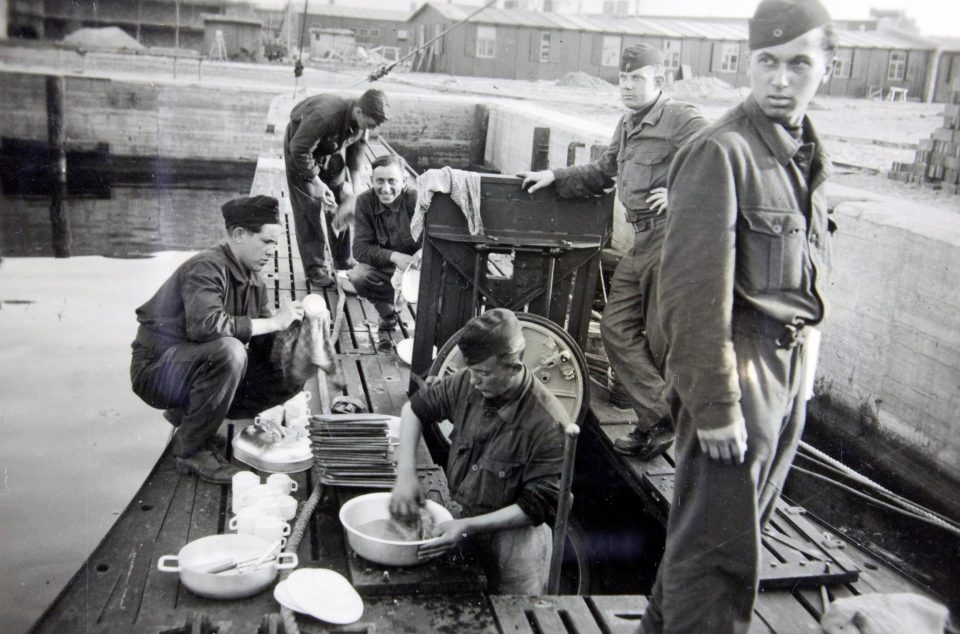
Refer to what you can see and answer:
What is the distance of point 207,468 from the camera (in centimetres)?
408

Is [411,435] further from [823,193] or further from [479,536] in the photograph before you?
[823,193]

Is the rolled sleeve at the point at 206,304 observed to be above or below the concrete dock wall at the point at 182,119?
below

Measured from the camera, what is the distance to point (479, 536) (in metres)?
3.68

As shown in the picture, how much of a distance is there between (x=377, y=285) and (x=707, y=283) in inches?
171

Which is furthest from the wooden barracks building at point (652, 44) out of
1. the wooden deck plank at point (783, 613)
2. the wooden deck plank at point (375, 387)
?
the wooden deck plank at point (783, 613)

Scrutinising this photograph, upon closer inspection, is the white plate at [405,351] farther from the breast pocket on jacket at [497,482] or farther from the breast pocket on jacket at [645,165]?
the breast pocket on jacket at [497,482]

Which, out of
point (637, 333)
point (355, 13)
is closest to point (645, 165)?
point (637, 333)

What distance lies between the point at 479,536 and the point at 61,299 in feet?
32.5

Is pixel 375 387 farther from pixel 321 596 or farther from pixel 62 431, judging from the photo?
pixel 62 431

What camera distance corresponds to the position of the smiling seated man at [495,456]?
3344mm

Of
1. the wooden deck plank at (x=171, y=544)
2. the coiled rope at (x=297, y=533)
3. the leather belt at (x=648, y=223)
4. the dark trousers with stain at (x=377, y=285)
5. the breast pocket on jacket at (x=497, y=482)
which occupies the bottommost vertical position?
the wooden deck plank at (x=171, y=544)

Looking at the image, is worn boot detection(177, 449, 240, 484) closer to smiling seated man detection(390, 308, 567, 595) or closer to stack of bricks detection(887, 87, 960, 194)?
smiling seated man detection(390, 308, 567, 595)

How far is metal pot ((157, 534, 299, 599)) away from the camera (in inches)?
122

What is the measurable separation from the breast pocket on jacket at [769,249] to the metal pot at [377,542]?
168 centimetres
